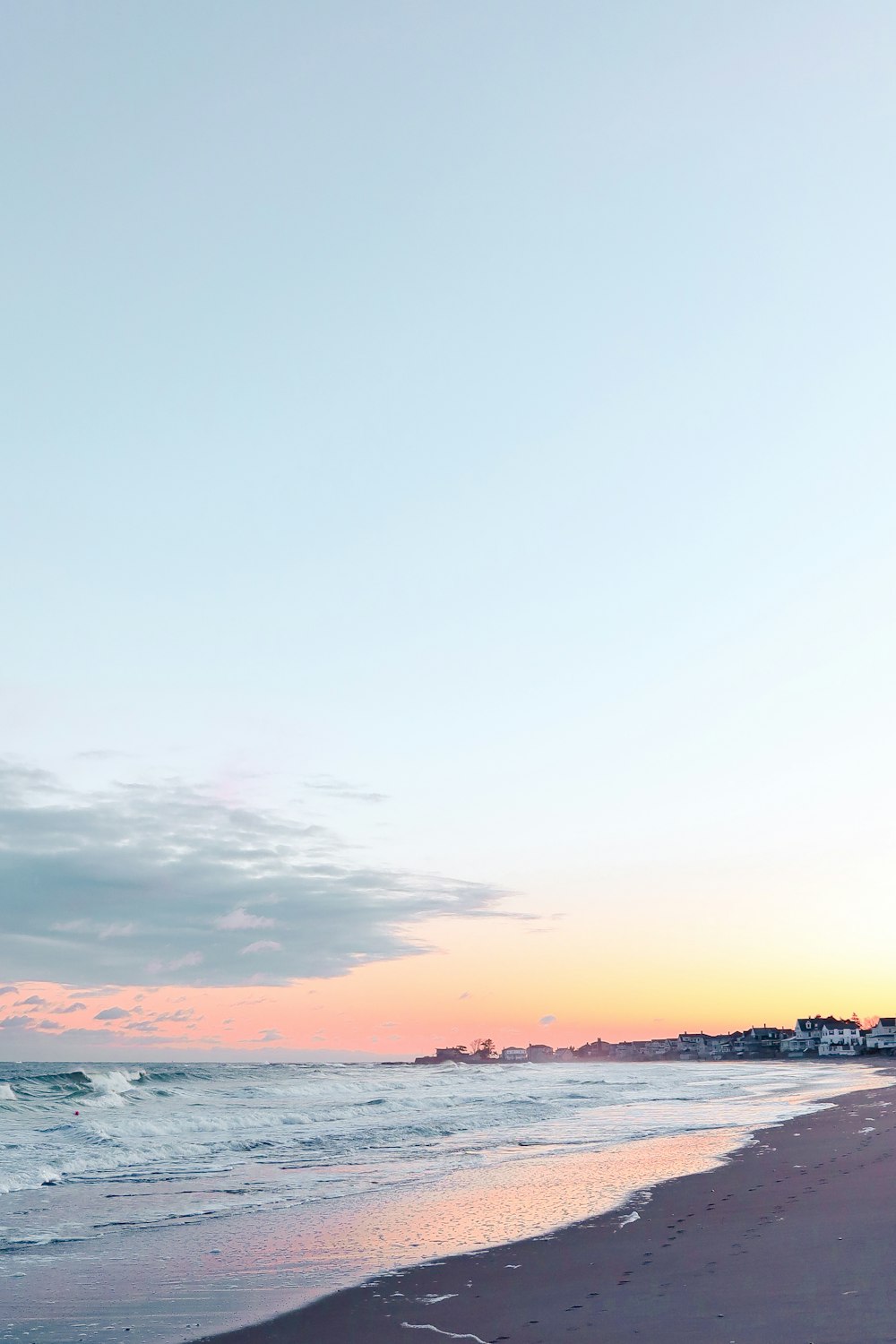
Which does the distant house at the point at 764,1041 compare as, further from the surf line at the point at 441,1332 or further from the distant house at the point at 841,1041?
the surf line at the point at 441,1332

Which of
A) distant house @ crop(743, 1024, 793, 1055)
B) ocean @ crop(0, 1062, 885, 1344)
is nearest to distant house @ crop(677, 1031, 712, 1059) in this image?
distant house @ crop(743, 1024, 793, 1055)

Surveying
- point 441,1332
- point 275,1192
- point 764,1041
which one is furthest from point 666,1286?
point 764,1041

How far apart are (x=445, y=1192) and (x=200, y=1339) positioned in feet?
31.0

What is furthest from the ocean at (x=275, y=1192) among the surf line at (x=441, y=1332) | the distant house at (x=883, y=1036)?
the distant house at (x=883, y=1036)

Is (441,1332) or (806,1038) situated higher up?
(441,1332)

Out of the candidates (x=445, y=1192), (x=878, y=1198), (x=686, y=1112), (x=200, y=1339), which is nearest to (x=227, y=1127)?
(x=686, y=1112)

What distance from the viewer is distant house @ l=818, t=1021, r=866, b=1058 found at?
149 m

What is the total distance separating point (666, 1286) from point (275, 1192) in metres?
10.6

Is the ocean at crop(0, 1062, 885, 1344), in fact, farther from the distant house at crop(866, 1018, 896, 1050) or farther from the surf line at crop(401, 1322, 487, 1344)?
the distant house at crop(866, 1018, 896, 1050)

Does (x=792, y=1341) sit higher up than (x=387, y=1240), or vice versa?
(x=792, y=1341)

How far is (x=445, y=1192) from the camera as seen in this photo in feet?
57.7

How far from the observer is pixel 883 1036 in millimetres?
147625

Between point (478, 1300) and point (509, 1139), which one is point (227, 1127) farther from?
point (478, 1300)

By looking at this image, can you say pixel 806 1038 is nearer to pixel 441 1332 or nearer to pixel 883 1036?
pixel 883 1036
